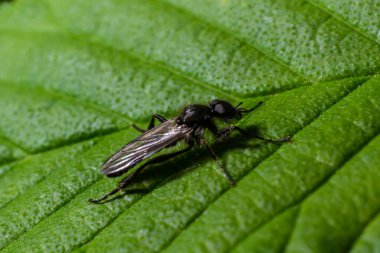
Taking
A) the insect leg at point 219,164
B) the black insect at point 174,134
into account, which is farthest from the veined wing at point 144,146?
the insect leg at point 219,164

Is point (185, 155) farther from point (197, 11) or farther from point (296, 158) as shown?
point (197, 11)

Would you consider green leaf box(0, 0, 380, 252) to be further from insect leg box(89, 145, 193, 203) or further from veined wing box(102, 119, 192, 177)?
veined wing box(102, 119, 192, 177)

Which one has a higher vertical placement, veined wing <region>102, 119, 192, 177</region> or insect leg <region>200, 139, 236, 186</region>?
insect leg <region>200, 139, 236, 186</region>

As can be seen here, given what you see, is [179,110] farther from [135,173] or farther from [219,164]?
[219,164]

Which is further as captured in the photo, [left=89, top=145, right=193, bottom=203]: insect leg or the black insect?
the black insect

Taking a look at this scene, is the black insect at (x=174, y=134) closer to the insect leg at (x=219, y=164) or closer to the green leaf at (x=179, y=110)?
the insect leg at (x=219, y=164)

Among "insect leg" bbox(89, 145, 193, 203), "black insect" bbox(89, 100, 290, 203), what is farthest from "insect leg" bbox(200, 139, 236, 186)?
"insect leg" bbox(89, 145, 193, 203)

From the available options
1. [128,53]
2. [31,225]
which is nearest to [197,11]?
[128,53]

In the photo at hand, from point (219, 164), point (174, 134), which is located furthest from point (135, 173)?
point (219, 164)

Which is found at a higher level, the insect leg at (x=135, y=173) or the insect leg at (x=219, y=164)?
the insect leg at (x=219, y=164)
